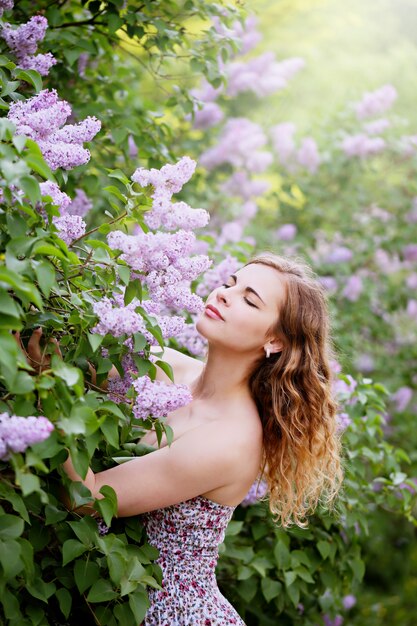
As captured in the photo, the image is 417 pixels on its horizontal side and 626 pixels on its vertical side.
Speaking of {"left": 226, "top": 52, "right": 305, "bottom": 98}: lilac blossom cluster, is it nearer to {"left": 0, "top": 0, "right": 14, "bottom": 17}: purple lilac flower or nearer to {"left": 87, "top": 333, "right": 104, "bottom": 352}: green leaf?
{"left": 0, "top": 0, "right": 14, "bottom": 17}: purple lilac flower

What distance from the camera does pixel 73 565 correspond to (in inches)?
81.9

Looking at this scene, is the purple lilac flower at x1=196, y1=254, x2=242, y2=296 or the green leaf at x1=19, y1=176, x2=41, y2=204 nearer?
the green leaf at x1=19, y1=176, x2=41, y2=204

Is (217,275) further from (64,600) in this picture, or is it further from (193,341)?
(64,600)

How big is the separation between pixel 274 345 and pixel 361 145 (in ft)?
11.8

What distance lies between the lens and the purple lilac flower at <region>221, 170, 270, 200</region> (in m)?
5.76

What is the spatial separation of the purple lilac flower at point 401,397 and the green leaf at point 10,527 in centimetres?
417

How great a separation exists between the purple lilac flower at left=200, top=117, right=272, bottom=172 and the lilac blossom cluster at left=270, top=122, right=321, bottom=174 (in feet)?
0.47

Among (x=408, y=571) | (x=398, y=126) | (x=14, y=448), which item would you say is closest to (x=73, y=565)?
(x=14, y=448)

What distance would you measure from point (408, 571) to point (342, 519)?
280 cm

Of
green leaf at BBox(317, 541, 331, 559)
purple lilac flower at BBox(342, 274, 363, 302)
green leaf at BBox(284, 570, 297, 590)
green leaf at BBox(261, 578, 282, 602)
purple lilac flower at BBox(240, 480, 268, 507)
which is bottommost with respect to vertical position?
purple lilac flower at BBox(342, 274, 363, 302)

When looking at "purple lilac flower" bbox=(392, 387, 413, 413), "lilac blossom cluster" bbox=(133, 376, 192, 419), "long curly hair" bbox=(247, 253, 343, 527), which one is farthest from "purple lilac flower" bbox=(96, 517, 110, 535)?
"purple lilac flower" bbox=(392, 387, 413, 413)

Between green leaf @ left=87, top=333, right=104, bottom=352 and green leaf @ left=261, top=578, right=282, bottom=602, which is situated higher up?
green leaf @ left=87, top=333, right=104, bottom=352

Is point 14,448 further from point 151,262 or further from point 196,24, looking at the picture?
point 196,24

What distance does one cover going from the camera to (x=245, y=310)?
7.43 feet
